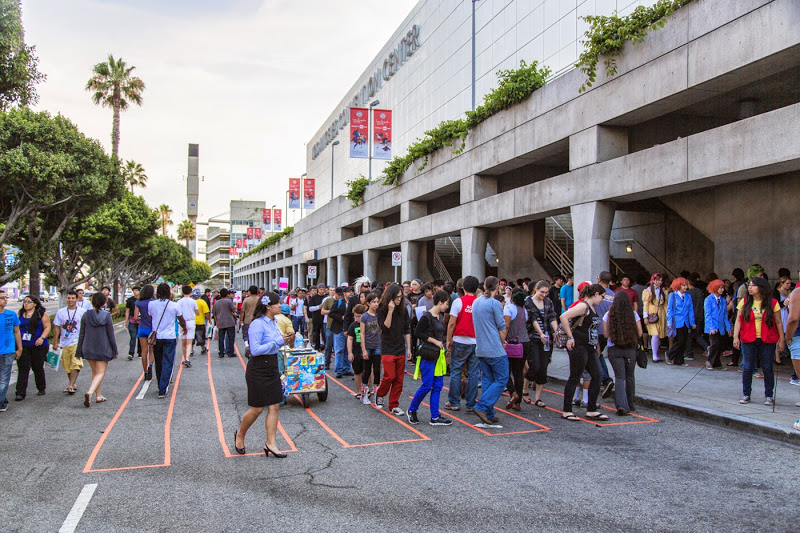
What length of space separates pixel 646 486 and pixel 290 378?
5330 millimetres

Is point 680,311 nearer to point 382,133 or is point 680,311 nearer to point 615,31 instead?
point 615,31

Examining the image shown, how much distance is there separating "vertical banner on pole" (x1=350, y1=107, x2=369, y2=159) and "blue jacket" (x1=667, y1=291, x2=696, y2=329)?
1670 centimetres

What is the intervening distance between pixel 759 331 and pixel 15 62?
15.2 meters

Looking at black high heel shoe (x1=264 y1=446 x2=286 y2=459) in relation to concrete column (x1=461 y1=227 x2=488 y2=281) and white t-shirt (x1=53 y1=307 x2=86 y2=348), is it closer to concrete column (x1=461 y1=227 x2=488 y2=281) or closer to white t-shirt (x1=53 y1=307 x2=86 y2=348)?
white t-shirt (x1=53 y1=307 x2=86 y2=348)

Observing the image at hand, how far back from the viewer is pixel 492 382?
25.3ft

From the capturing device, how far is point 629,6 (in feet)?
62.8

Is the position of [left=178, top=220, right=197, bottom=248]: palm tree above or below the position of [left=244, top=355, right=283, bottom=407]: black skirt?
above

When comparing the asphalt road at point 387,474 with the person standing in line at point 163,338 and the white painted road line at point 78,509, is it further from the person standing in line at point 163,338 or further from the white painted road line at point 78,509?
the person standing in line at point 163,338

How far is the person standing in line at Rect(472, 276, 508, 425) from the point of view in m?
7.53

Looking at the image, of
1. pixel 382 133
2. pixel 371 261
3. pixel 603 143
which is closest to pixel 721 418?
pixel 603 143

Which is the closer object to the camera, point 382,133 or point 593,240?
point 593,240

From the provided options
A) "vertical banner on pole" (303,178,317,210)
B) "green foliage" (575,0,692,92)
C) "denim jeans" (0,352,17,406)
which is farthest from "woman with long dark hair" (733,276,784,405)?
"vertical banner on pole" (303,178,317,210)

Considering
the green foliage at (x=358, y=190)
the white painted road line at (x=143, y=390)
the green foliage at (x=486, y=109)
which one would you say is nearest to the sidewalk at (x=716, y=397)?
the white painted road line at (x=143, y=390)

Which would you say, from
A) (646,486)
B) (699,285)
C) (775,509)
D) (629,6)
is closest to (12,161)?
(646,486)
